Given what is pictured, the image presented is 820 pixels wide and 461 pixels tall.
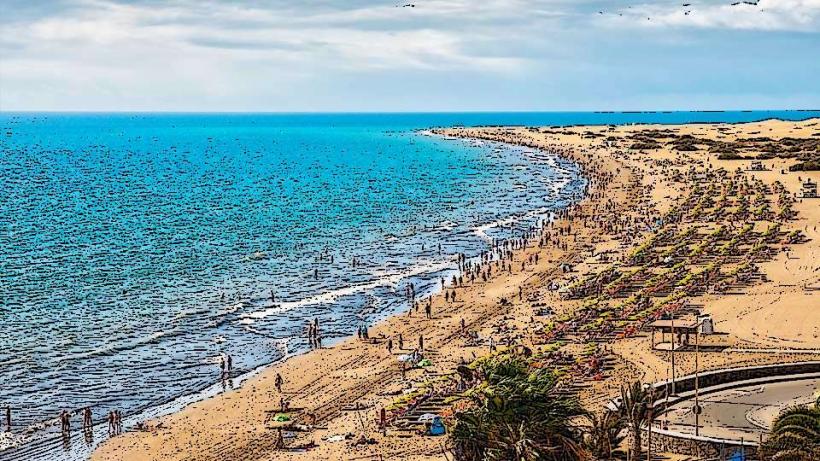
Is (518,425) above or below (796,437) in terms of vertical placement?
above

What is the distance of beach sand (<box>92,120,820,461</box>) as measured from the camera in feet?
94.6

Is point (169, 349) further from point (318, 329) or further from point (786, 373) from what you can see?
point (786, 373)

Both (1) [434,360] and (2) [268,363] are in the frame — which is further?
(2) [268,363]

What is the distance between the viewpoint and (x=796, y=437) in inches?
778

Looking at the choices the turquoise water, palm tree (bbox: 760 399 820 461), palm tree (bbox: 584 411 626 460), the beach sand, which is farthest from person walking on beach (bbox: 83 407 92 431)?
palm tree (bbox: 760 399 820 461)

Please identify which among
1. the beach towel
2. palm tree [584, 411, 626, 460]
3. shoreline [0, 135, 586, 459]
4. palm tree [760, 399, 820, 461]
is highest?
palm tree [760, 399, 820, 461]

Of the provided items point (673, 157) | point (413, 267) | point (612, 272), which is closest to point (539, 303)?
point (612, 272)

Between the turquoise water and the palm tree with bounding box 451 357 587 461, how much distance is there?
50.3 feet

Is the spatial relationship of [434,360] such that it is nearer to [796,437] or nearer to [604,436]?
[604,436]

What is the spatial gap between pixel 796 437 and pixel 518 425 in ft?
20.2

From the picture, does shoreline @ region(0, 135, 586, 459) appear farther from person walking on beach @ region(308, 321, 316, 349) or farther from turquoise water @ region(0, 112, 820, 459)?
person walking on beach @ region(308, 321, 316, 349)

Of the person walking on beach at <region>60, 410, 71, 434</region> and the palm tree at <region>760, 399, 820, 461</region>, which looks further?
the person walking on beach at <region>60, 410, 71, 434</region>

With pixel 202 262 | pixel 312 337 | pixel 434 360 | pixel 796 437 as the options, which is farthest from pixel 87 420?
pixel 202 262

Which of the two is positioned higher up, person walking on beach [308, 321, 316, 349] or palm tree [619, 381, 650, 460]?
palm tree [619, 381, 650, 460]
